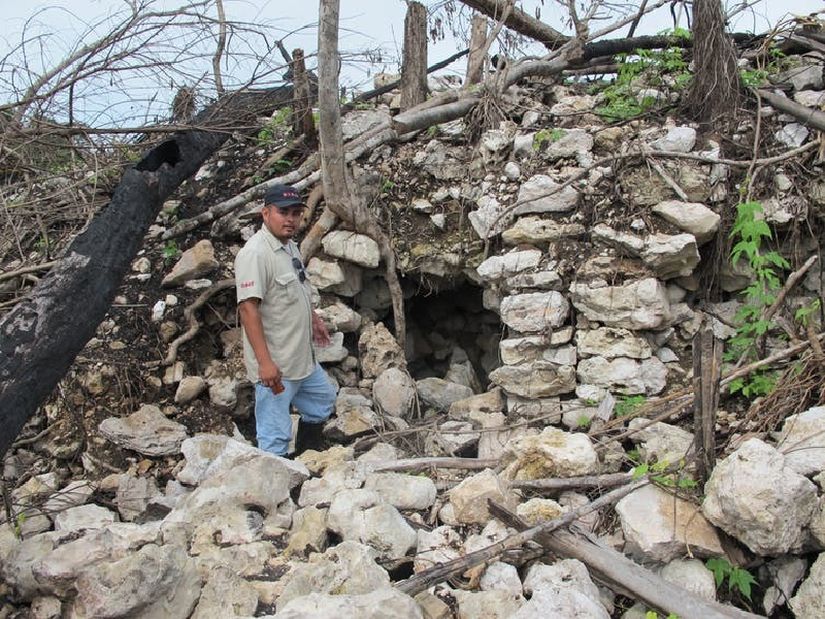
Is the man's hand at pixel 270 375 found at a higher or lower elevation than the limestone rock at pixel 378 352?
higher

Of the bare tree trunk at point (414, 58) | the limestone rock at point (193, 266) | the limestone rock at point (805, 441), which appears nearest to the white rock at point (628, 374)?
the limestone rock at point (805, 441)

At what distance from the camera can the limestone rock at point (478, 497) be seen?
321 cm

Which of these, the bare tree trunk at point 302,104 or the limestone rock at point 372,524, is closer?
the limestone rock at point 372,524

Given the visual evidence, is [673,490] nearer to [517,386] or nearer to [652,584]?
[652,584]

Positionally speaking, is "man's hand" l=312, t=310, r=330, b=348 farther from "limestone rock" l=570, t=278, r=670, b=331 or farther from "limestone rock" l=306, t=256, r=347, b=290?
"limestone rock" l=570, t=278, r=670, b=331

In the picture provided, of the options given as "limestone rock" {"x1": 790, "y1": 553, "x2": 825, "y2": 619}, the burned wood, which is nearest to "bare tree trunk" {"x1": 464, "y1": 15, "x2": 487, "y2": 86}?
the burned wood

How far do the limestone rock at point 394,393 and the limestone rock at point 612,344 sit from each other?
1.38m

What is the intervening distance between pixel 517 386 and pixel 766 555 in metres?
2.12

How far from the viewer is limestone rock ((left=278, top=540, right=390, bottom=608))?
8.64 feet

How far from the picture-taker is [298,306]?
423 centimetres

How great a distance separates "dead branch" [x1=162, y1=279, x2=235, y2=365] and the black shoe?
112 cm

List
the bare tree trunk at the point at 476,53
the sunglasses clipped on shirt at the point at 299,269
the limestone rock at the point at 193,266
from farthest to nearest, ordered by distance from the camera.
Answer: the bare tree trunk at the point at 476,53 → the limestone rock at the point at 193,266 → the sunglasses clipped on shirt at the point at 299,269

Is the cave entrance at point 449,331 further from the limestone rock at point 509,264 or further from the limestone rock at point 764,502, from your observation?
the limestone rock at point 764,502

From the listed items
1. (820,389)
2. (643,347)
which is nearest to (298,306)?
(643,347)
